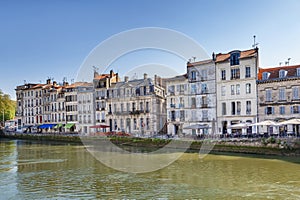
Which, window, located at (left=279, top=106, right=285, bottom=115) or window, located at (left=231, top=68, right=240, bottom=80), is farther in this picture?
window, located at (left=231, top=68, right=240, bottom=80)

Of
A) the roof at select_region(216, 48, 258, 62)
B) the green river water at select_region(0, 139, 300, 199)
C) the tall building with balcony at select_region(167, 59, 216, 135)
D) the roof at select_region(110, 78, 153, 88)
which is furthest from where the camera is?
the roof at select_region(110, 78, 153, 88)

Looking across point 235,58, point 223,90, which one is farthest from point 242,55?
point 223,90

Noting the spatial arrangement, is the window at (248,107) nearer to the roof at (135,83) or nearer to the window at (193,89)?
the window at (193,89)

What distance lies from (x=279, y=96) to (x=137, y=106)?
20.4 m

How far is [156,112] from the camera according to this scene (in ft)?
141

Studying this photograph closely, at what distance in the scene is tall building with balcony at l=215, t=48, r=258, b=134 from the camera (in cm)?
3291

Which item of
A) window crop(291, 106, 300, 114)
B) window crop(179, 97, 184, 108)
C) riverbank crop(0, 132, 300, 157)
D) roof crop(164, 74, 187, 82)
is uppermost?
roof crop(164, 74, 187, 82)

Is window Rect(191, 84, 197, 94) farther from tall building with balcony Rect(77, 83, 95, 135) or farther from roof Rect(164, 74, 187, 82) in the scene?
tall building with balcony Rect(77, 83, 95, 135)

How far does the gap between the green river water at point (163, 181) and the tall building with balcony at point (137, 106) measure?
2083cm

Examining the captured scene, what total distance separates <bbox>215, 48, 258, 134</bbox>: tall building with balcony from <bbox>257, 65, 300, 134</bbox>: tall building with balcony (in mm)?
941

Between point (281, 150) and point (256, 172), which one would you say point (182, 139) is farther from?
point (256, 172)

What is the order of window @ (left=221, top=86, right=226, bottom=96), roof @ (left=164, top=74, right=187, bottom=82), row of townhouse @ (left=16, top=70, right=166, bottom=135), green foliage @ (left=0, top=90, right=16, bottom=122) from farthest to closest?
green foliage @ (left=0, top=90, right=16, bottom=122)
row of townhouse @ (left=16, top=70, right=166, bottom=135)
roof @ (left=164, top=74, right=187, bottom=82)
window @ (left=221, top=86, right=226, bottom=96)

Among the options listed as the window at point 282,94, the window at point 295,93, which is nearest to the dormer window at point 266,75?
the window at point 282,94

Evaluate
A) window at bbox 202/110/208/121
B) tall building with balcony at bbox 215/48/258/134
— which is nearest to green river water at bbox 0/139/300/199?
tall building with balcony at bbox 215/48/258/134
